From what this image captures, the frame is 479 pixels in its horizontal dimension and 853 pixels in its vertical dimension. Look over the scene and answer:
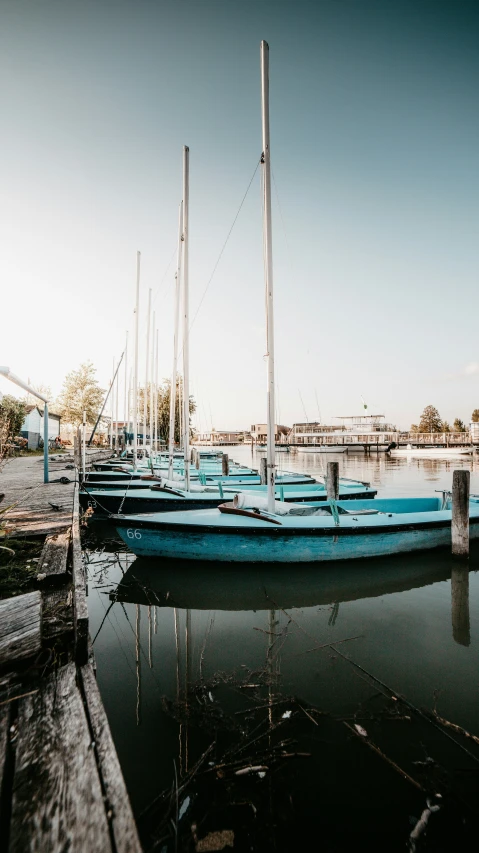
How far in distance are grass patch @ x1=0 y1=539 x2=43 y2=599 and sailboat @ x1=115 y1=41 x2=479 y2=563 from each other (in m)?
1.67

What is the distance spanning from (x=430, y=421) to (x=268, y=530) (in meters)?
111

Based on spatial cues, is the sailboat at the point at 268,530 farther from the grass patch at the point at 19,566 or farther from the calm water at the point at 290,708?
the grass patch at the point at 19,566

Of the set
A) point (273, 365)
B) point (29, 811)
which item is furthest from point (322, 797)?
point (273, 365)

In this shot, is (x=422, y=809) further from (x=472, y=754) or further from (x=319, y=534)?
(x=319, y=534)

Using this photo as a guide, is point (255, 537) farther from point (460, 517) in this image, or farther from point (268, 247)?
point (268, 247)

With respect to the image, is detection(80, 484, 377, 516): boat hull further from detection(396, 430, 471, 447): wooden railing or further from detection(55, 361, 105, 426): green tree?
detection(396, 430, 471, 447): wooden railing

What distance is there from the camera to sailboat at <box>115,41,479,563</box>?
777 cm

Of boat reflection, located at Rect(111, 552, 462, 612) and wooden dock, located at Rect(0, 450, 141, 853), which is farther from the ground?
wooden dock, located at Rect(0, 450, 141, 853)

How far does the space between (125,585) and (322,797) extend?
5452 millimetres

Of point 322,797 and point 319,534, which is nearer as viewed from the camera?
point 322,797

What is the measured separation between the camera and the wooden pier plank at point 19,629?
2838 mm

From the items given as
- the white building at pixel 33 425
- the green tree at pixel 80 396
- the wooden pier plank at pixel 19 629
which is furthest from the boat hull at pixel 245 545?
the green tree at pixel 80 396

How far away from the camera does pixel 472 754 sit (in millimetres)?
3199

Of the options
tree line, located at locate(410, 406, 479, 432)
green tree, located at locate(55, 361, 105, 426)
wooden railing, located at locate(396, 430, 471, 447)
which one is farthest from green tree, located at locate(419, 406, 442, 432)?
green tree, located at locate(55, 361, 105, 426)
